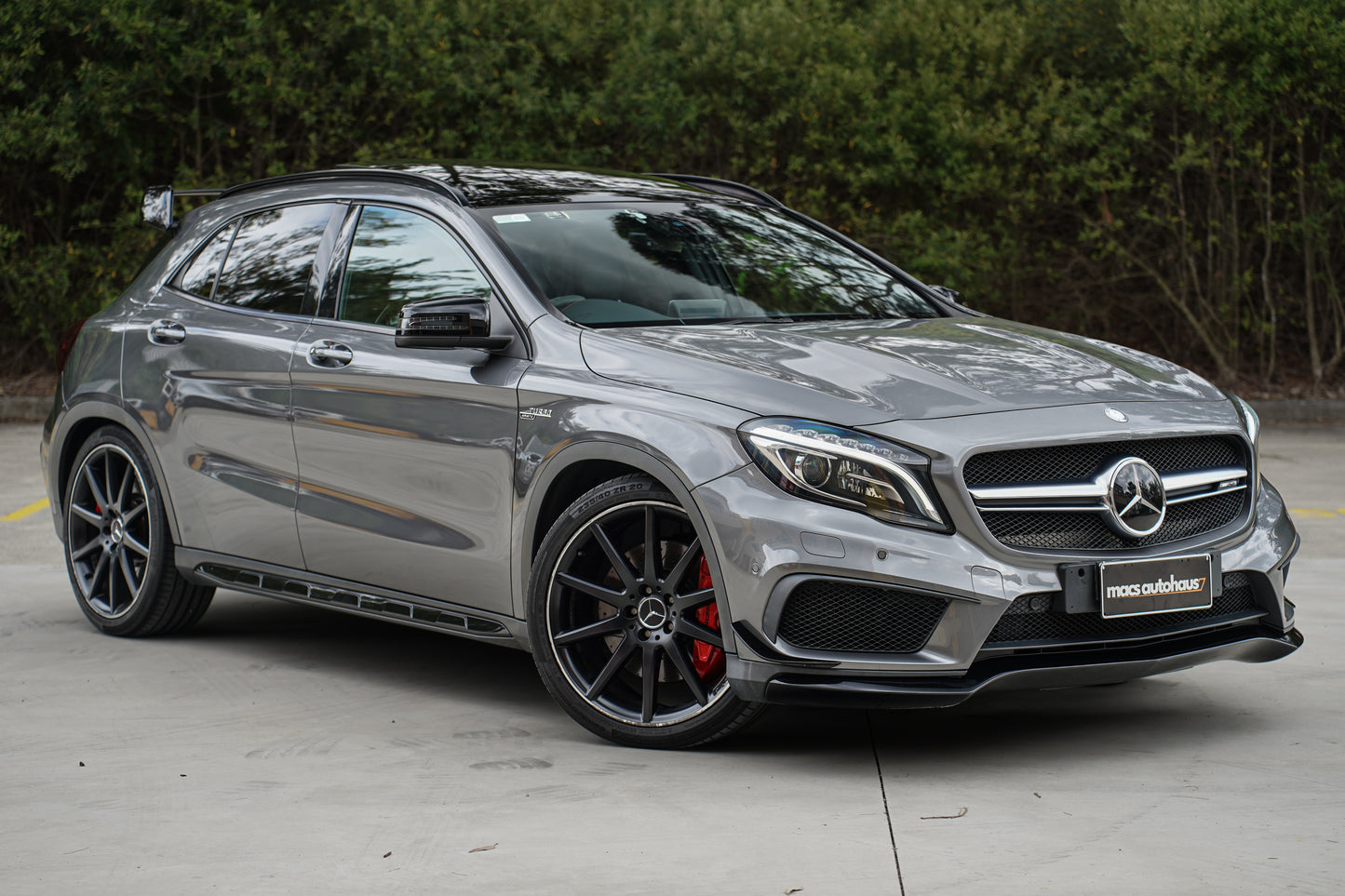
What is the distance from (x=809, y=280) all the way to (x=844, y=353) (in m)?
1.07

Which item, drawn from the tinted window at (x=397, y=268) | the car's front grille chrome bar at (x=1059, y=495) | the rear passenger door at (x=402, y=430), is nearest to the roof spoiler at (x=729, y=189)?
the tinted window at (x=397, y=268)

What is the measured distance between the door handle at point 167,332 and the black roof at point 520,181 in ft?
2.20

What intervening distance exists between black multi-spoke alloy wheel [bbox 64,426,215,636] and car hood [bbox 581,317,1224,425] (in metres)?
2.42

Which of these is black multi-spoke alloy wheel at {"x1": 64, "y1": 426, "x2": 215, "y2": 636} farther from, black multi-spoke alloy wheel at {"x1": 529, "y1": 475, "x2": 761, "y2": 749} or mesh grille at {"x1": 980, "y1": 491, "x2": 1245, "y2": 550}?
mesh grille at {"x1": 980, "y1": 491, "x2": 1245, "y2": 550}

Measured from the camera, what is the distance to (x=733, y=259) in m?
5.96

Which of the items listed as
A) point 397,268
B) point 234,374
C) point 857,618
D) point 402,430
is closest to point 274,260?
point 234,374

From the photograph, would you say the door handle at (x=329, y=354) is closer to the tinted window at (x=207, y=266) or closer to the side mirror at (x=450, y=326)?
the side mirror at (x=450, y=326)

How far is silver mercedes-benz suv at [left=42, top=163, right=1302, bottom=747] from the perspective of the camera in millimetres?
4535

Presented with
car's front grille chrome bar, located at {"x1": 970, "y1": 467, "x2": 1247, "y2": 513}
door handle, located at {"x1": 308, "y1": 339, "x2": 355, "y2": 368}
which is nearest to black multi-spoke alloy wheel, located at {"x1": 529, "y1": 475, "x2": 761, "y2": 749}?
car's front grille chrome bar, located at {"x1": 970, "y1": 467, "x2": 1247, "y2": 513}

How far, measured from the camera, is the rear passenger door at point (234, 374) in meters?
6.12

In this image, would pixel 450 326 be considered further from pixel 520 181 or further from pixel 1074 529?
pixel 1074 529

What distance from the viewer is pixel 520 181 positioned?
20.3 feet

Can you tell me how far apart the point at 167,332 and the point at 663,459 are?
108 inches

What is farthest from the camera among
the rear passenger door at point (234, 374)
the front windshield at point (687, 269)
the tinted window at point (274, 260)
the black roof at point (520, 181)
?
the tinted window at point (274, 260)
